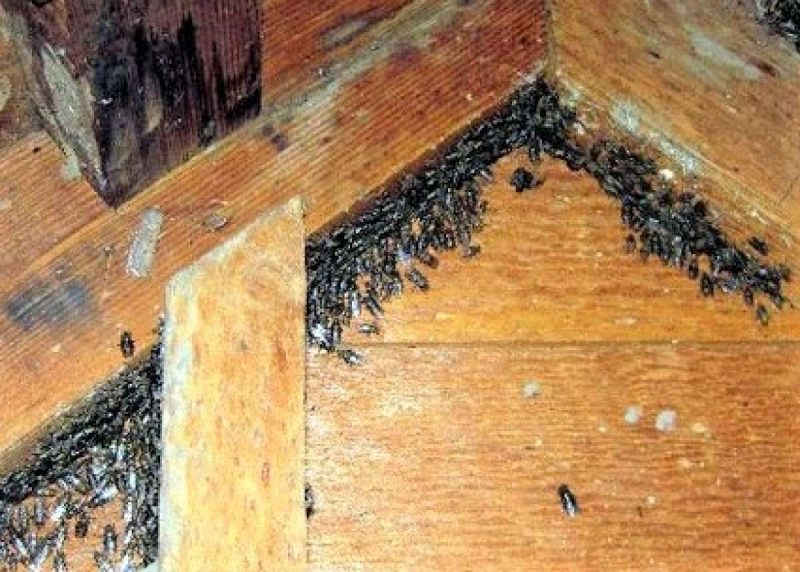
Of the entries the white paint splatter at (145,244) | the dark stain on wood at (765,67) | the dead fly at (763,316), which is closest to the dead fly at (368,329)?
the white paint splatter at (145,244)

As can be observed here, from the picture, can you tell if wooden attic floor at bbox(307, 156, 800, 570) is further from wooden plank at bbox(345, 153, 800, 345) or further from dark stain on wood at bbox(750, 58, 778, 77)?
dark stain on wood at bbox(750, 58, 778, 77)

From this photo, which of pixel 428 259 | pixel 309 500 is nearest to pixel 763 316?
pixel 428 259

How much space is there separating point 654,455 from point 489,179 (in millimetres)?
377

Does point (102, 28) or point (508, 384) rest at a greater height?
point (102, 28)

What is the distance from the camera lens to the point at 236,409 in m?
1.38

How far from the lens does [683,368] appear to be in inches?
59.8

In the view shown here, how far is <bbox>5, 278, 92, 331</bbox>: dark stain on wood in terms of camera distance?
142cm

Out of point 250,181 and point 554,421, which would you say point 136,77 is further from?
point 554,421

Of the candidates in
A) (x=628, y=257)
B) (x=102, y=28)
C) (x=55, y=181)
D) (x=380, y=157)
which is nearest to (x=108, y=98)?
(x=102, y=28)

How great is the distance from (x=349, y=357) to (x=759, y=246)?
511 mm

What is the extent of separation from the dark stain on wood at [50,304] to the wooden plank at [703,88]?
639 mm

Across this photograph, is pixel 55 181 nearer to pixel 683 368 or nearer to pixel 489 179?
pixel 489 179

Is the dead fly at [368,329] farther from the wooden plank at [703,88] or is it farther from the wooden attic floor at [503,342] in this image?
the wooden plank at [703,88]

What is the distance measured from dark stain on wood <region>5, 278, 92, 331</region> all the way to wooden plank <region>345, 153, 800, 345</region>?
317 mm
